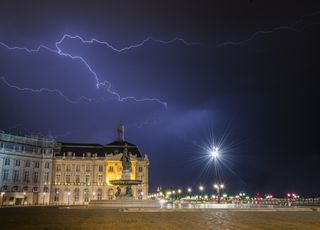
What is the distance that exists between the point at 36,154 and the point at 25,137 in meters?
6.48

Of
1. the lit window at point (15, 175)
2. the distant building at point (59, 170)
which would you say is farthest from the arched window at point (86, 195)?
the lit window at point (15, 175)

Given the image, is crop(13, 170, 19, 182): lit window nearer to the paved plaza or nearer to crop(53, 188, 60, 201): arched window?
crop(53, 188, 60, 201): arched window

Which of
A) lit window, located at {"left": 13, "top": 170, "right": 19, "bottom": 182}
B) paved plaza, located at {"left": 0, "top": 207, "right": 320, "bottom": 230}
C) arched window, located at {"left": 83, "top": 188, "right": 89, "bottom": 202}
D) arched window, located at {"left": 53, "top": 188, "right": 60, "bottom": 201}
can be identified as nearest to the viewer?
paved plaza, located at {"left": 0, "top": 207, "right": 320, "bottom": 230}

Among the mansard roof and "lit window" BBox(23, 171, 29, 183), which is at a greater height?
the mansard roof

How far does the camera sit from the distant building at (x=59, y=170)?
106 metres

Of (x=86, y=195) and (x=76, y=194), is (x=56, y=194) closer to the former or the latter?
(x=76, y=194)

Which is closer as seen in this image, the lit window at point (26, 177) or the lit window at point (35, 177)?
the lit window at point (26, 177)

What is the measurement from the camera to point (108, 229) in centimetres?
1825

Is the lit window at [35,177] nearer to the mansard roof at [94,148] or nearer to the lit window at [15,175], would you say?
the lit window at [15,175]

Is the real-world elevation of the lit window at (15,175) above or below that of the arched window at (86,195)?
above

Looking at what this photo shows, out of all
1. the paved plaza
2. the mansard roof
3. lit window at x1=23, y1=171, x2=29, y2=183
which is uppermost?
the mansard roof

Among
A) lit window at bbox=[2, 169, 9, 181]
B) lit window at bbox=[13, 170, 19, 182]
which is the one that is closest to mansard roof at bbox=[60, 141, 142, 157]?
lit window at bbox=[13, 170, 19, 182]

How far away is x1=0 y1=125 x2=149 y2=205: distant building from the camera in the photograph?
10550 centimetres

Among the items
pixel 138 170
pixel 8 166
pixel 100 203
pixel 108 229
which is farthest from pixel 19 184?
pixel 108 229
